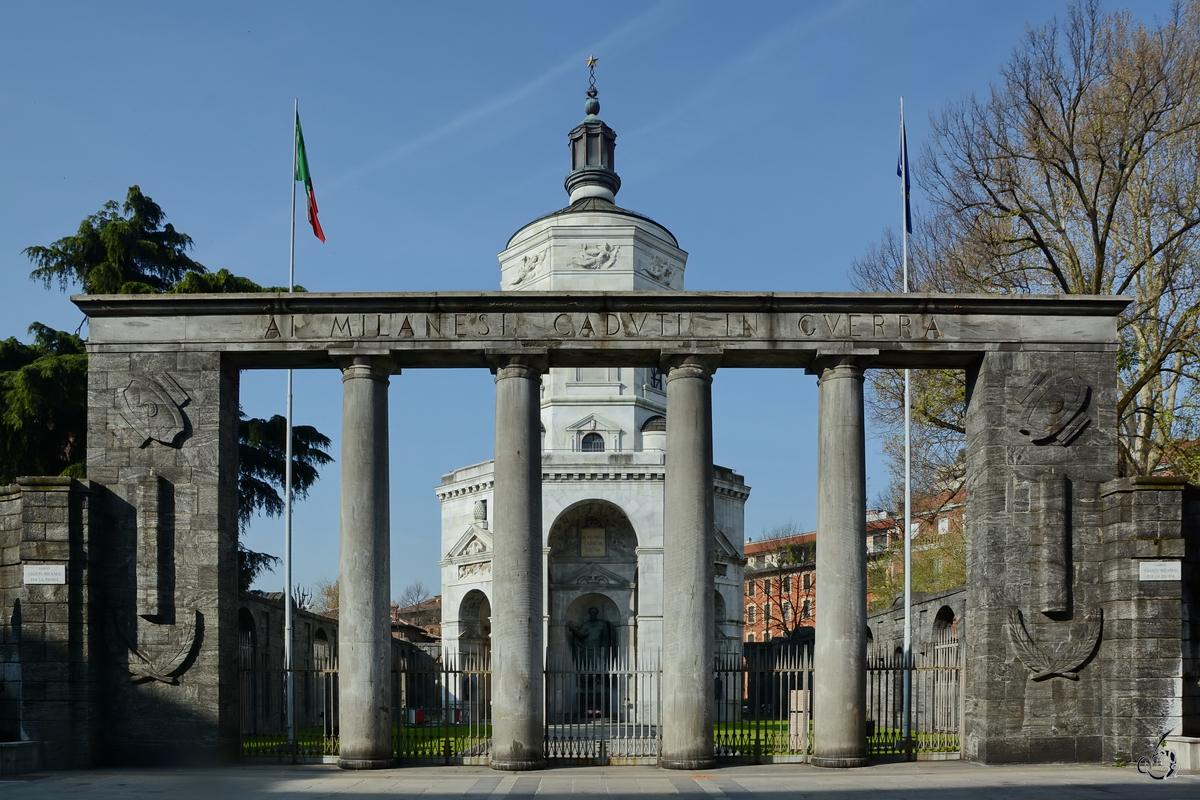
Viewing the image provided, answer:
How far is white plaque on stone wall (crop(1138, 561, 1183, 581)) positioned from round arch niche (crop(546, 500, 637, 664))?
132 feet

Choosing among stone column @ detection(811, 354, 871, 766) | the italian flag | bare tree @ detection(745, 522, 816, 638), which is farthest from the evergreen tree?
bare tree @ detection(745, 522, 816, 638)

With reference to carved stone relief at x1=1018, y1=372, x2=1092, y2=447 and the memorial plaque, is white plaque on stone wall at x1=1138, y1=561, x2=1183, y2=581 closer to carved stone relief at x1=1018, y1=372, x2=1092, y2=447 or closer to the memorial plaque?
carved stone relief at x1=1018, y1=372, x2=1092, y2=447

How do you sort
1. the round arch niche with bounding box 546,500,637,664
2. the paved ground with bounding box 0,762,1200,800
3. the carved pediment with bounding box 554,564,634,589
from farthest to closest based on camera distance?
the carved pediment with bounding box 554,564,634,589, the round arch niche with bounding box 546,500,637,664, the paved ground with bounding box 0,762,1200,800

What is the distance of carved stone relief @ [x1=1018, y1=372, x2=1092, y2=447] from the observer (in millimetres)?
20547

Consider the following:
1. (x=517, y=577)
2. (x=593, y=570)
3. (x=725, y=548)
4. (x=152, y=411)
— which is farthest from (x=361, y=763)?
(x=725, y=548)

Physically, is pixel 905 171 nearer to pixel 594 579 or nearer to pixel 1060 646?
pixel 1060 646

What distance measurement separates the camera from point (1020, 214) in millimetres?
29641

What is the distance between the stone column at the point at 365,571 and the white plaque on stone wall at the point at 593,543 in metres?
40.9

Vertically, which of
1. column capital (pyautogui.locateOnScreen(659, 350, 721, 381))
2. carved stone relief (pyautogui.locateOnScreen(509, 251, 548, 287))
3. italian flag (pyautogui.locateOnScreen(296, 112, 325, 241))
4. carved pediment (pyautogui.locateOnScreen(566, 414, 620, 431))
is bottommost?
column capital (pyautogui.locateOnScreen(659, 350, 721, 381))

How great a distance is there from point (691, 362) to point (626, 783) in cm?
735

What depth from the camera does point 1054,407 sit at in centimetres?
2059

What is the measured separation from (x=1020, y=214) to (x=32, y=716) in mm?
25043

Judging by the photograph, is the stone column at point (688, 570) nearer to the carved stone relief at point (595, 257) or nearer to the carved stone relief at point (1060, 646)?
the carved stone relief at point (1060, 646)

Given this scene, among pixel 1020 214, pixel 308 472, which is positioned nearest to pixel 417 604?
pixel 308 472
